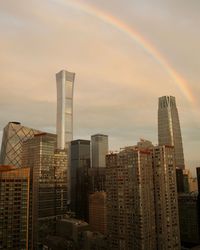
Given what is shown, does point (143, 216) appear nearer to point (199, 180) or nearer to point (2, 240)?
point (2, 240)

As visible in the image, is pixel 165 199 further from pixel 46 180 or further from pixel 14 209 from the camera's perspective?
pixel 46 180

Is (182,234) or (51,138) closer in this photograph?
(182,234)

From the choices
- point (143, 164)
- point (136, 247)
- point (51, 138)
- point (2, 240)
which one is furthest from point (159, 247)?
point (51, 138)

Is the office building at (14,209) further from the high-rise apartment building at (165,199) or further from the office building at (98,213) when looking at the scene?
the office building at (98,213)

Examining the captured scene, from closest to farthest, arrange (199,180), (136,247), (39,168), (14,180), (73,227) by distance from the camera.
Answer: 1. (14,180)
2. (136,247)
3. (73,227)
4. (199,180)
5. (39,168)

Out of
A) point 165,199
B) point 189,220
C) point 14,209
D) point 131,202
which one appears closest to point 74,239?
point 131,202

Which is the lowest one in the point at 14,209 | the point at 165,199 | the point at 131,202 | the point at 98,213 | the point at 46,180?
the point at 98,213

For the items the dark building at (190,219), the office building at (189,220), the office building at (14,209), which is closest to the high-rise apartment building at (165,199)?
the office building at (14,209)

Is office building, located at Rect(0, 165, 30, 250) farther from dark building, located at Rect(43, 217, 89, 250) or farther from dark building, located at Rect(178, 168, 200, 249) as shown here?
dark building, located at Rect(178, 168, 200, 249)
